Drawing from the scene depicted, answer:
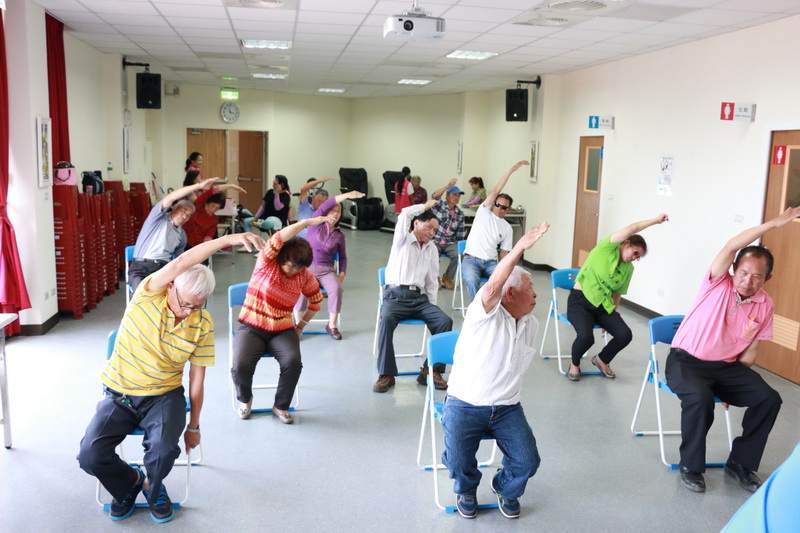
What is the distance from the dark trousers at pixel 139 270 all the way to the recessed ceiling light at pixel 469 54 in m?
4.71

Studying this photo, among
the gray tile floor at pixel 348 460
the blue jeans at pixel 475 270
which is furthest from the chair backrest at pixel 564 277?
the blue jeans at pixel 475 270

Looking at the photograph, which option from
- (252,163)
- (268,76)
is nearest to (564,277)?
(268,76)

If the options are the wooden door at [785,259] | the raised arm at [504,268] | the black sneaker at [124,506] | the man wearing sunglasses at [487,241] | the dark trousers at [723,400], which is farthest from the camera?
the man wearing sunglasses at [487,241]

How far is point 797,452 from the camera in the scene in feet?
2.66

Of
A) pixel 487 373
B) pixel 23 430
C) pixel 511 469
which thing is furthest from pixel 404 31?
pixel 23 430

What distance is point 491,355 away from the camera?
3107 millimetres

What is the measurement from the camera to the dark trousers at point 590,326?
5.47 metres

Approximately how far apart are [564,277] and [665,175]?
2.60 metres

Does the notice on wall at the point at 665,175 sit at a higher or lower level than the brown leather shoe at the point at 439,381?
higher

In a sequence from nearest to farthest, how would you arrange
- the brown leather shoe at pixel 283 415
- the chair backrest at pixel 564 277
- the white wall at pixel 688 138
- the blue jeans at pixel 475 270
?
the brown leather shoe at pixel 283 415, the chair backrest at pixel 564 277, the white wall at pixel 688 138, the blue jeans at pixel 475 270

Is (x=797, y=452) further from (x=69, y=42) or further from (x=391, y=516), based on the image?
(x=69, y=42)

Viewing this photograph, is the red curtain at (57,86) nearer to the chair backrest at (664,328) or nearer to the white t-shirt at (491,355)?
the white t-shirt at (491,355)

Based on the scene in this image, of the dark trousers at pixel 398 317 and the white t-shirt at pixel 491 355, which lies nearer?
the white t-shirt at pixel 491 355

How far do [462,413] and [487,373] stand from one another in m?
0.24
